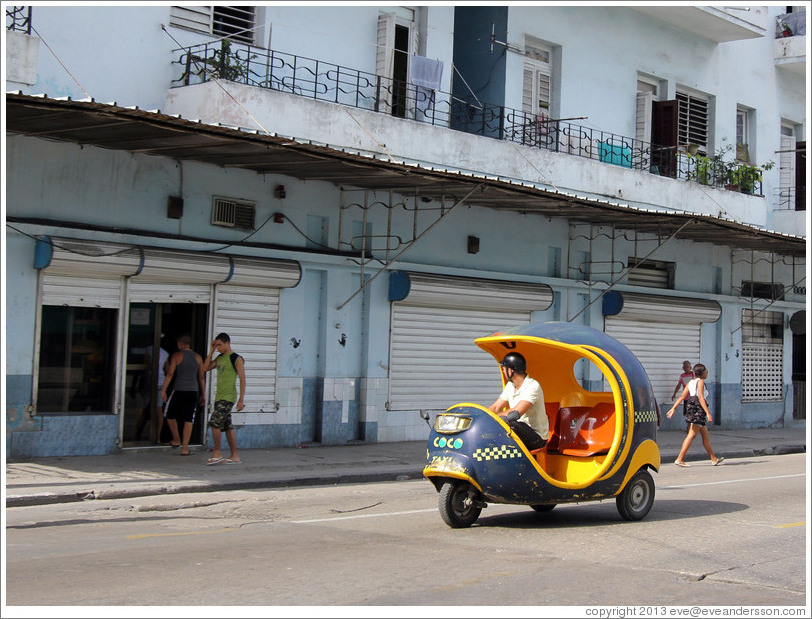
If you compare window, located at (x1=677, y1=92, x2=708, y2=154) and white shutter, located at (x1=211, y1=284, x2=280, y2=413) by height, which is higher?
window, located at (x1=677, y1=92, x2=708, y2=154)

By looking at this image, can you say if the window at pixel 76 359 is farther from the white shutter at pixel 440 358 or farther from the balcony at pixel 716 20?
the balcony at pixel 716 20

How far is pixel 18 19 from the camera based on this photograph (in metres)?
14.1

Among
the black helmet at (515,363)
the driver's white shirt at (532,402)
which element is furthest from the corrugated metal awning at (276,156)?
the driver's white shirt at (532,402)

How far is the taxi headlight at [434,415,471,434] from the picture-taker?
940cm

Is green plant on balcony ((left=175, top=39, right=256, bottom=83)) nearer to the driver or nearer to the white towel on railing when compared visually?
the white towel on railing

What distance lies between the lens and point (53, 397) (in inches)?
552

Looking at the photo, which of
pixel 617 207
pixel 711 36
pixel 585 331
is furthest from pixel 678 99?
pixel 585 331

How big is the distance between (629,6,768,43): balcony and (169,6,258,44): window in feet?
34.4

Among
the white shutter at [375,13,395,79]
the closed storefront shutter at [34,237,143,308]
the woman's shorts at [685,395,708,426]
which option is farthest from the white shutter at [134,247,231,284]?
the woman's shorts at [685,395,708,426]

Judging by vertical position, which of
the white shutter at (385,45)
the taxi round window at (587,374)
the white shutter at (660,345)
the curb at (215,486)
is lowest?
the curb at (215,486)

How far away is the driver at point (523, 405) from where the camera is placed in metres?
9.53

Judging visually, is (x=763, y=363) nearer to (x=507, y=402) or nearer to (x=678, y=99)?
(x=678, y=99)

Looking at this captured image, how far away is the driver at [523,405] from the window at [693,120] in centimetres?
1737

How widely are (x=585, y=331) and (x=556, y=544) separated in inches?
101
